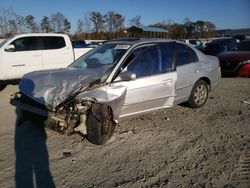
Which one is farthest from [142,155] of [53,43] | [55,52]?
[53,43]

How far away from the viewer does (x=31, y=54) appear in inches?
421

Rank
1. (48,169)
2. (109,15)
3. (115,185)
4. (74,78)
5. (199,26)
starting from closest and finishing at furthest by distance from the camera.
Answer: (115,185) < (48,169) < (74,78) < (109,15) < (199,26)

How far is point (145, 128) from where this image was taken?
5918mm

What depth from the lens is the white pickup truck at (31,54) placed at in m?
10.3

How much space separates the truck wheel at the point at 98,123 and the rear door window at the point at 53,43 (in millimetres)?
6929

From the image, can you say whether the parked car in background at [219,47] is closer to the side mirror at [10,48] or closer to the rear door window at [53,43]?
the rear door window at [53,43]

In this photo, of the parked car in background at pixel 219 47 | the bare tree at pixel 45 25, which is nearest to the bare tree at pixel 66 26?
the bare tree at pixel 45 25

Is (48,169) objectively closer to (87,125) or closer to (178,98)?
(87,125)

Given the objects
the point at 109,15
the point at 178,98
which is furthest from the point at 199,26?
the point at 178,98

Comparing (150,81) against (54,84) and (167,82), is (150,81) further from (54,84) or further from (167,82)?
(54,84)

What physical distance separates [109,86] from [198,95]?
9.31ft

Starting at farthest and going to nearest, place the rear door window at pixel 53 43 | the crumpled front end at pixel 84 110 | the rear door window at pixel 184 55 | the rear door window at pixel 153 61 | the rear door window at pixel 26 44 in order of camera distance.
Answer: the rear door window at pixel 53 43, the rear door window at pixel 26 44, the rear door window at pixel 184 55, the rear door window at pixel 153 61, the crumpled front end at pixel 84 110

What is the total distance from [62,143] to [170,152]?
1.76 m

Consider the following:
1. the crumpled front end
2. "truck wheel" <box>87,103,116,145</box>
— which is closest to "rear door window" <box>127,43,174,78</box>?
the crumpled front end
